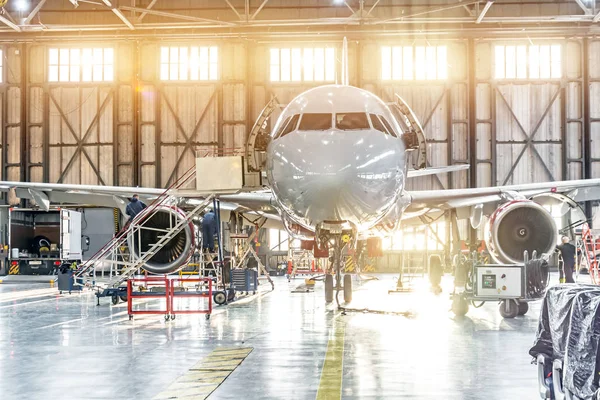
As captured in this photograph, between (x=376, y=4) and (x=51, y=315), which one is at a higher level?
(x=376, y=4)

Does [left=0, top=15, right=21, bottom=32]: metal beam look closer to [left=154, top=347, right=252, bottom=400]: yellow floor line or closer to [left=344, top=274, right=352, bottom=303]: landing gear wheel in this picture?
[left=344, top=274, right=352, bottom=303]: landing gear wheel

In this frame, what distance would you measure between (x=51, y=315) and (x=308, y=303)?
5253 mm

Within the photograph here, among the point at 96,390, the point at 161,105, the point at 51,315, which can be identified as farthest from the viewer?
the point at 161,105

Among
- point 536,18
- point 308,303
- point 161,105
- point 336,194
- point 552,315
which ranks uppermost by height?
point 536,18

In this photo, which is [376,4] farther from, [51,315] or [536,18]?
[51,315]

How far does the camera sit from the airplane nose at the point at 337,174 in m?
8.79

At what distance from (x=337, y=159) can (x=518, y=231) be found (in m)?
6.13

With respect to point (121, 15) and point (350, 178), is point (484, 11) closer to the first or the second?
point (121, 15)

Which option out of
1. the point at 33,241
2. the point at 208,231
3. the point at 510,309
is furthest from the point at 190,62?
the point at 510,309

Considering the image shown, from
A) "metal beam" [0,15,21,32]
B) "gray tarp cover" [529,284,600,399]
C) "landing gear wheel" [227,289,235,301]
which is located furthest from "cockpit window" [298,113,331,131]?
"metal beam" [0,15,21,32]

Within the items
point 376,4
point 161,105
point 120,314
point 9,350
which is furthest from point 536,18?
point 9,350

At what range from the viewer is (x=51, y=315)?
1261cm

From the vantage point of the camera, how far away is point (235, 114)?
104 feet

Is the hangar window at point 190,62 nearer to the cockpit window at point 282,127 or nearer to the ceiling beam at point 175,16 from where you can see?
the ceiling beam at point 175,16
